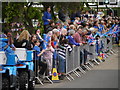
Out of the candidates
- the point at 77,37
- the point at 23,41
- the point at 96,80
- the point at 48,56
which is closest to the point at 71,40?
the point at 77,37

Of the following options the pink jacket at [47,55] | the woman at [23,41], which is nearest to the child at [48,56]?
the pink jacket at [47,55]

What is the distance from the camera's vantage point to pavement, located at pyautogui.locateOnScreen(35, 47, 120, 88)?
16.5 m

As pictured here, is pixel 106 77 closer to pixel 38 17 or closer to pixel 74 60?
pixel 74 60

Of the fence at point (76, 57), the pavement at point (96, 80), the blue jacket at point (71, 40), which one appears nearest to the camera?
the pavement at point (96, 80)

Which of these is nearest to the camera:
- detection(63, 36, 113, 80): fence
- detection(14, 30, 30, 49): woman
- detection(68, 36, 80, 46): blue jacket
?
detection(14, 30, 30, 49): woman

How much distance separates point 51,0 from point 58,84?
43.3ft

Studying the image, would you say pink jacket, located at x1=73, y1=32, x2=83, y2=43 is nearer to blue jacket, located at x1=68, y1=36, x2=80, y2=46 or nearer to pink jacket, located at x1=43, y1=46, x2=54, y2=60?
blue jacket, located at x1=68, y1=36, x2=80, y2=46

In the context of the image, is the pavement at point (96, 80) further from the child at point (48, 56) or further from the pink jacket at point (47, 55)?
the pink jacket at point (47, 55)

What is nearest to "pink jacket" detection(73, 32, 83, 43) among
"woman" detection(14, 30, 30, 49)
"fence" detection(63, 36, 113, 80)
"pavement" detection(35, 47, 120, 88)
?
"fence" detection(63, 36, 113, 80)

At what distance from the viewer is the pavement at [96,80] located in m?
16.5

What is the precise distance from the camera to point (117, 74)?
20.0 meters

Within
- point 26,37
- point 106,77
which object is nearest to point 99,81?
point 106,77

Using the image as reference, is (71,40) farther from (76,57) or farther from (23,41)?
(23,41)

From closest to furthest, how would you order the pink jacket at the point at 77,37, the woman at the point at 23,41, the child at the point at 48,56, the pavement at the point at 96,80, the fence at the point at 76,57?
1. the woman at the point at 23,41
2. the pavement at the point at 96,80
3. the child at the point at 48,56
4. the fence at the point at 76,57
5. the pink jacket at the point at 77,37
